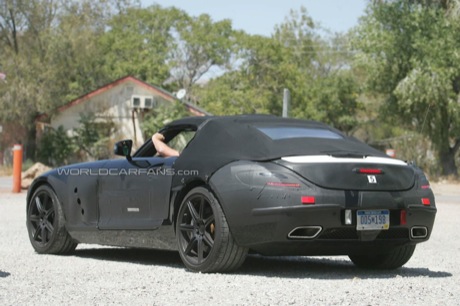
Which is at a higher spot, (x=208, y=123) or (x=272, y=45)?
(x=272, y=45)

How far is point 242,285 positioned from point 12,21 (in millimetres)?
56559

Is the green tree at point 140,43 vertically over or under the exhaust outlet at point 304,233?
over

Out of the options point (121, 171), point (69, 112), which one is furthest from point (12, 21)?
point (121, 171)

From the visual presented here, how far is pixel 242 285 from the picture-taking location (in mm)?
7754

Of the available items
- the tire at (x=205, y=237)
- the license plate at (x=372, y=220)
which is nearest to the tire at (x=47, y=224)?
the tire at (x=205, y=237)

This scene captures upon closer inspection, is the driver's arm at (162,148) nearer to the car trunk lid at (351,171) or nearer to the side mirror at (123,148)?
the side mirror at (123,148)

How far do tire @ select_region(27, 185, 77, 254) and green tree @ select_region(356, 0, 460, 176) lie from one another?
1220 inches

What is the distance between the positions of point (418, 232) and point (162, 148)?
2.49 metres

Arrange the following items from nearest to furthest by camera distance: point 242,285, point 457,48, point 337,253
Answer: point 242,285 → point 337,253 → point 457,48

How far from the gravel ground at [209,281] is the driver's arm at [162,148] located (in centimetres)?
100

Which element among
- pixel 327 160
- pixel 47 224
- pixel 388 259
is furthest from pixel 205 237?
pixel 47 224

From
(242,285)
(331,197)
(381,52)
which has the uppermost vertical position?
(381,52)

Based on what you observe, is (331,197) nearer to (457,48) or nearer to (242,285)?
(242,285)

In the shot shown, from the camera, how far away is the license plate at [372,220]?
8250mm
